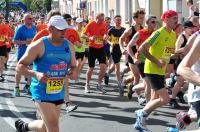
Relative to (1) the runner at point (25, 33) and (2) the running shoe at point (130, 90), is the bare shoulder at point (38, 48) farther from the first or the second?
(1) the runner at point (25, 33)

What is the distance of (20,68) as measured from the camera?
5.77 metres

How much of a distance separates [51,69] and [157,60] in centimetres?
220

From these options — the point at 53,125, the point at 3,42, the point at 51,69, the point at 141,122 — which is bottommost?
the point at 141,122

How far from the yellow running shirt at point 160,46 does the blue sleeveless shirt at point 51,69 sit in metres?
2.00

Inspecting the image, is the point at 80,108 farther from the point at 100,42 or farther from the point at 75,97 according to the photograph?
the point at 100,42

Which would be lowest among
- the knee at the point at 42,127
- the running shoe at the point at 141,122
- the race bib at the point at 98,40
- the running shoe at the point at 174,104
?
the running shoe at the point at 174,104

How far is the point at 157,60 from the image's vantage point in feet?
25.0

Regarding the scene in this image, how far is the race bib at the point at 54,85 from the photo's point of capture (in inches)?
233

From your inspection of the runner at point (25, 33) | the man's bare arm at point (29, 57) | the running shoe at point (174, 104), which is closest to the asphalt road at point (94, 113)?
the running shoe at point (174, 104)

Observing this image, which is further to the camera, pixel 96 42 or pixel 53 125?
pixel 96 42

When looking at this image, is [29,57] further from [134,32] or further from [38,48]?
[134,32]

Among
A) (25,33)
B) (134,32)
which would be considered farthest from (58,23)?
(25,33)

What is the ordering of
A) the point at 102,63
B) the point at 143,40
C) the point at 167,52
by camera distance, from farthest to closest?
the point at 102,63, the point at 143,40, the point at 167,52

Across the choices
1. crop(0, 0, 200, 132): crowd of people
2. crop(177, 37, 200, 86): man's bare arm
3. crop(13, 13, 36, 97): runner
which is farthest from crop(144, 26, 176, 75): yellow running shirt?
crop(13, 13, 36, 97): runner
